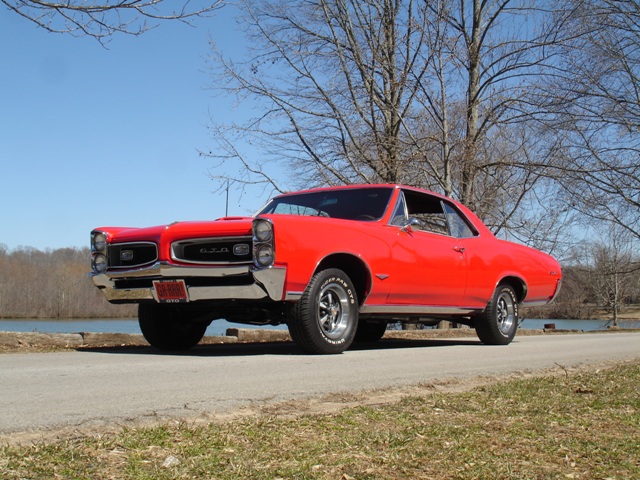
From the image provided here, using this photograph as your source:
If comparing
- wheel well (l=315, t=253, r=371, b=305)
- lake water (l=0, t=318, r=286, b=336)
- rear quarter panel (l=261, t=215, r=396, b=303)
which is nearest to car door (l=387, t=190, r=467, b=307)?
rear quarter panel (l=261, t=215, r=396, b=303)

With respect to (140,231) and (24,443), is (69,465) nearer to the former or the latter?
(24,443)

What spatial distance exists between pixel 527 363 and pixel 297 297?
2284 millimetres

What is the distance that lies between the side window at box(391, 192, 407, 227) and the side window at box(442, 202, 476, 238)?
0.99 metres

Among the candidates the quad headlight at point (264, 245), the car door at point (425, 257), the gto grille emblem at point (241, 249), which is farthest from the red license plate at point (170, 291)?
the car door at point (425, 257)

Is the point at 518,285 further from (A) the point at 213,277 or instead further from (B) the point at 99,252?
(B) the point at 99,252

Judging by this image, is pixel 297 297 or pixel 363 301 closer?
pixel 297 297

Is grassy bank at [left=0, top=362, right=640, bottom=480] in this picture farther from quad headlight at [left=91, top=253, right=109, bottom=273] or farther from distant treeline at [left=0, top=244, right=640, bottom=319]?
distant treeline at [left=0, top=244, right=640, bottom=319]

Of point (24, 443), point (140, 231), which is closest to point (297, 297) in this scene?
point (140, 231)

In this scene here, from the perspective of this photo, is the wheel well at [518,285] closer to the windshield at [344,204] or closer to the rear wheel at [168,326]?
the windshield at [344,204]

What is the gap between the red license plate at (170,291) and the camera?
23.0 ft

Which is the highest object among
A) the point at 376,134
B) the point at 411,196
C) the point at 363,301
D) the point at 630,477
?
the point at 376,134

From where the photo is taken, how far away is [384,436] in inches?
138

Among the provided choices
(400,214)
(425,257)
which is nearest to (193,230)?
(400,214)

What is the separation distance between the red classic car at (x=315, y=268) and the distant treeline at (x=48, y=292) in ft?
249
